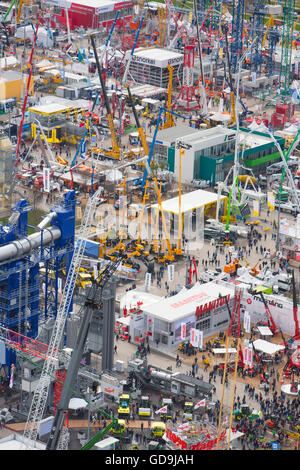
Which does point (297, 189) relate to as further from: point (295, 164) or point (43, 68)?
point (43, 68)

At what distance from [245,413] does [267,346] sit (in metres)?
9.76

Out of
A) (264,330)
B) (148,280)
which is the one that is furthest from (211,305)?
(148,280)

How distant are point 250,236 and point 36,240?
2994 cm

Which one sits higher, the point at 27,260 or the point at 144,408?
the point at 27,260

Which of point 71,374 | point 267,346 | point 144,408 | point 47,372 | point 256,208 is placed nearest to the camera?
point 71,374

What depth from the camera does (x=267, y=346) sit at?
278ft

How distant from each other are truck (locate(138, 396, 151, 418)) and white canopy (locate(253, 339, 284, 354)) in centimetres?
1086

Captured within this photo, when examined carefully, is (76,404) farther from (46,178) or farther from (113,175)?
(113,175)

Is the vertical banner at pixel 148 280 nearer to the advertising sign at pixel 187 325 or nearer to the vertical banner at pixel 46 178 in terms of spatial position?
the advertising sign at pixel 187 325

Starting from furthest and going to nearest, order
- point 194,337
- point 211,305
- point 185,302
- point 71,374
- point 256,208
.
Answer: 1. point 256,208
2. point 185,302
3. point 211,305
4. point 194,337
5. point 71,374

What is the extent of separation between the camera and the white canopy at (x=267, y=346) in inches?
3317

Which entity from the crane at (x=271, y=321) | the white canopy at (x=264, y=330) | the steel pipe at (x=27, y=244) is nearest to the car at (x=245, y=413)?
the white canopy at (x=264, y=330)

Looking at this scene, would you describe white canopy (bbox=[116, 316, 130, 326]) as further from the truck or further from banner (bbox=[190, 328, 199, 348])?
the truck

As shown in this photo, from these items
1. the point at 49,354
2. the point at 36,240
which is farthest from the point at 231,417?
the point at 36,240
